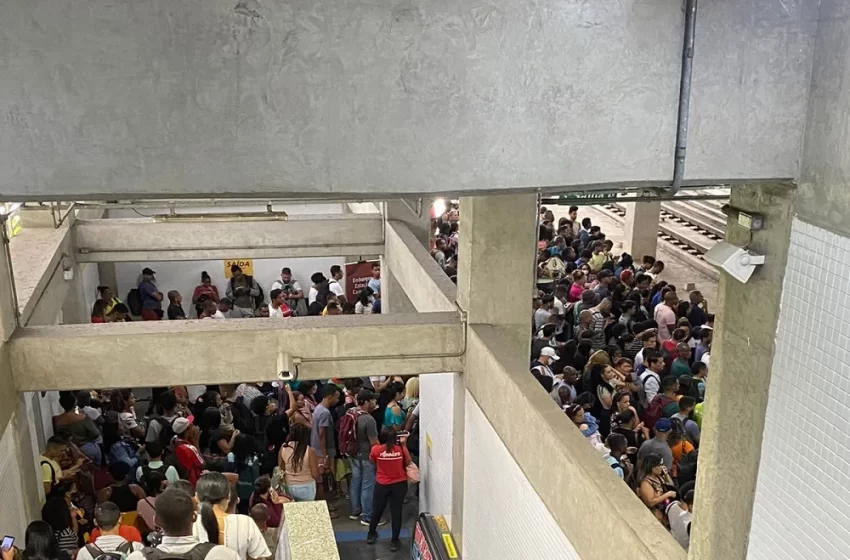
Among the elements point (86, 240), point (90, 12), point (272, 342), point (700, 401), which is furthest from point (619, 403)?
point (86, 240)

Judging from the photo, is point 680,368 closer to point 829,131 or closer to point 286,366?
point 286,366

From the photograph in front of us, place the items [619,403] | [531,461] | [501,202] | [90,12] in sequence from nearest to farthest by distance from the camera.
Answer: [90,12] → [531,461] → [501,202] → [619,403]

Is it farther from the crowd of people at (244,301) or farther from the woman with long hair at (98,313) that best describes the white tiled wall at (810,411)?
the woman with long hair at (98,313)

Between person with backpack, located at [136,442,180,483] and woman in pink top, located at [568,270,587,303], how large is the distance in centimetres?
634

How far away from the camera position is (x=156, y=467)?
24.1ft

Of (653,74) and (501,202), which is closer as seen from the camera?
(653,74)

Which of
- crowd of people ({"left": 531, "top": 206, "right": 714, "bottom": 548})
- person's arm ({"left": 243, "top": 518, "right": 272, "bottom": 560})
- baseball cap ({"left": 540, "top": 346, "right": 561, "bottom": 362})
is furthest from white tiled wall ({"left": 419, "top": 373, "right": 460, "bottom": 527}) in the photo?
person's arm ({"left": 243, "top": 518, "right": 272, "bottom": 560})

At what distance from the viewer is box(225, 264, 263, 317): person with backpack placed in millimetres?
12730

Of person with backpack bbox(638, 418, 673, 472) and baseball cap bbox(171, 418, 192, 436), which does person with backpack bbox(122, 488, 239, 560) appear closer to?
person with backpack bbox(638, 418, 673, 472)

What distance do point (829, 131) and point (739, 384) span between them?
1053 millimetres

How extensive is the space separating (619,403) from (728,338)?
4.31 meters

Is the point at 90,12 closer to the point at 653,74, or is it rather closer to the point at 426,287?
the point at 653,74

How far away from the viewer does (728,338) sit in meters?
3.22

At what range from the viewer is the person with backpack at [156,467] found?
7273mm
